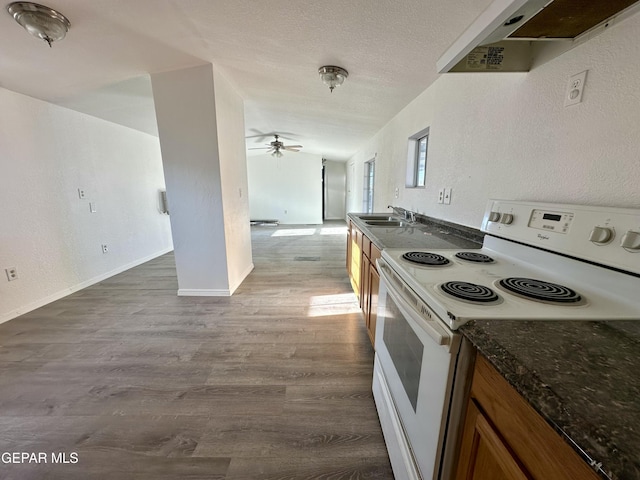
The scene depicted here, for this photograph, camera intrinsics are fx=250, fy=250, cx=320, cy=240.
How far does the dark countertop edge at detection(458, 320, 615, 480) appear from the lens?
35cm

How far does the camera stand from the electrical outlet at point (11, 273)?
7.53 ft

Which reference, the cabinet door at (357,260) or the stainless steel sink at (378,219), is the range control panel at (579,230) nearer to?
the cabinet door at (357,260)

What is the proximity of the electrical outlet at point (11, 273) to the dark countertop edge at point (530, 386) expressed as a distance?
11.9 feet

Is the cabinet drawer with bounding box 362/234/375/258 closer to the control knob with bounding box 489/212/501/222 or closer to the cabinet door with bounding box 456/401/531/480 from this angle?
the control knob with bounding box 489/212/501/222

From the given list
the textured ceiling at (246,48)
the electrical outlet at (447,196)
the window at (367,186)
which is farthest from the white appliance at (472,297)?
the window at (367,186)

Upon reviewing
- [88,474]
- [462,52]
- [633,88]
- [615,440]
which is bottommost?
[88,474]

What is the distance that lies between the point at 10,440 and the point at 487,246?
2.56 metres

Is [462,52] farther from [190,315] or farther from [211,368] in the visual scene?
[190,315]

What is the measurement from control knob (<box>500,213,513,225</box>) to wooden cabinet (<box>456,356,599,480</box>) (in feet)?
2.80

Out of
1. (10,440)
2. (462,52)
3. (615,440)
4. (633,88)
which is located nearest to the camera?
(615,440)

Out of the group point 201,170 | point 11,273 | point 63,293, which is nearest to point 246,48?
point 201,170

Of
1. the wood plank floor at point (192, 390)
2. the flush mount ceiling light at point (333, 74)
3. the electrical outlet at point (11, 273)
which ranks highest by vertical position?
the flush mount ceiling light at point (333, 74)

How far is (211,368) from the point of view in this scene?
5.50ft

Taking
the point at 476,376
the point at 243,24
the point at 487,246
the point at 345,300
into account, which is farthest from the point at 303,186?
the point at 476,376
